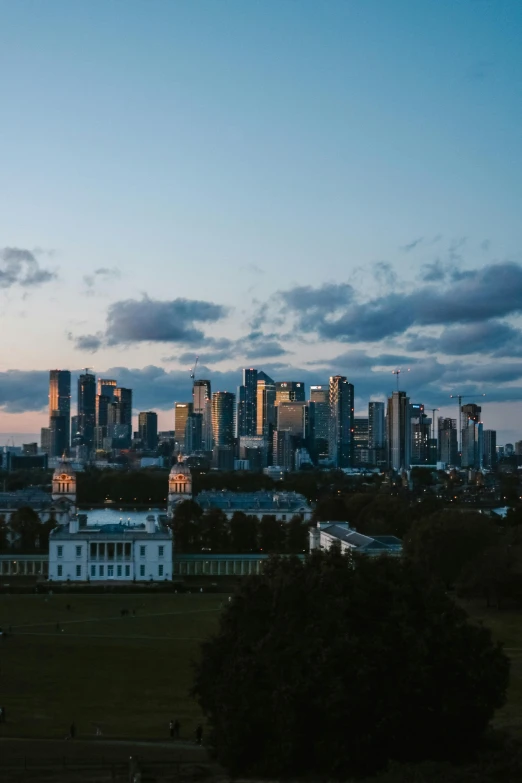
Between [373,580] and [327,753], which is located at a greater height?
[373,580]

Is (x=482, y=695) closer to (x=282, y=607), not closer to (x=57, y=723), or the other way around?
(x=282, y=607)

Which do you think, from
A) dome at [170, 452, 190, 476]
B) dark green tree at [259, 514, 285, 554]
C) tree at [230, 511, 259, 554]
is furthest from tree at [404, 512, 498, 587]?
dome at [170, 452, 190, 476]

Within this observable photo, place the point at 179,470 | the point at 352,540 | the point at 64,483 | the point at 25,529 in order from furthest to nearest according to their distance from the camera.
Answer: the point at 64,483, the point at 179,470, the point at 25,529, the point at 352,540

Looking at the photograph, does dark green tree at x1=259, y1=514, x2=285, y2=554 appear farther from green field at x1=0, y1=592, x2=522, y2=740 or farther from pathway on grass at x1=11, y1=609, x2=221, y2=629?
pathway on grass at x1=11, y1=609, x2=221, y2=629

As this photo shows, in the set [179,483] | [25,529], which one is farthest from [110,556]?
[179,483]

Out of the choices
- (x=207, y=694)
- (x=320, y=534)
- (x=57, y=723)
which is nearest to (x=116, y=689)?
(x=57, y=723)

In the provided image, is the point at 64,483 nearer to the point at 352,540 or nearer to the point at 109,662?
the point at 352,540
